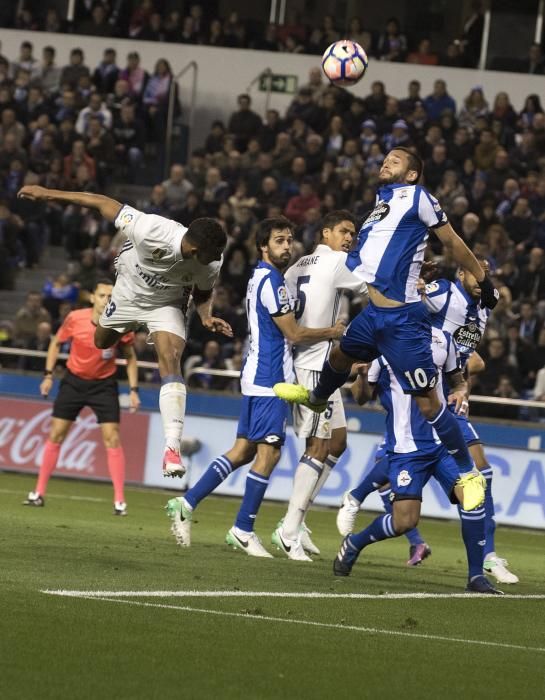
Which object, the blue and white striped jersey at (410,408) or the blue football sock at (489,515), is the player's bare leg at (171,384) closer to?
the blue and white striped jersey at (410,408)

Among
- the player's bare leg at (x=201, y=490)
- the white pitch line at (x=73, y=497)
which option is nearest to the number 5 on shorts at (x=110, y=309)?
the player's bare leg at (x=201, y=490)

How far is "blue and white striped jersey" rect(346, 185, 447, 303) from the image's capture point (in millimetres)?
9320

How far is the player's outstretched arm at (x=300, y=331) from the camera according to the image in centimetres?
1120

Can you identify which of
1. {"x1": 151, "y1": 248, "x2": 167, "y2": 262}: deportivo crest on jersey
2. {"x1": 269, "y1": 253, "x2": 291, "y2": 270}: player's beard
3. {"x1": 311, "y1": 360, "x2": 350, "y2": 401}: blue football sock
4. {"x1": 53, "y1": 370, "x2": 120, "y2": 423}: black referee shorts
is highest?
{"x1": 151, "y1": 248, "x2": 167, "y2": 262}: deportivo crest on jersey

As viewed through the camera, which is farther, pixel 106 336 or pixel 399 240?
pixel 106 336

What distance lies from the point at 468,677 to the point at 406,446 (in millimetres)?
3585

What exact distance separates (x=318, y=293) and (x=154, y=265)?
1.86 metres

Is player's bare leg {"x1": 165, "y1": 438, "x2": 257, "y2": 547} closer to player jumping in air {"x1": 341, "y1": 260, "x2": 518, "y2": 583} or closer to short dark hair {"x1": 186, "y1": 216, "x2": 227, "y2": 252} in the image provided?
player jumping in air {"x1": 341, "y1": 260, "x2": 518, "y2": 583}

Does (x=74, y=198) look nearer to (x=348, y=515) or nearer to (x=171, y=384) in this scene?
(x=171, y=384)

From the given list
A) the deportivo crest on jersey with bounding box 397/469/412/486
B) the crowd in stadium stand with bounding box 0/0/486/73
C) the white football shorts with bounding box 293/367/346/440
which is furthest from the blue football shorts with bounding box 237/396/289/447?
the crowd in stadium stand with bounding box 0/0/486/73

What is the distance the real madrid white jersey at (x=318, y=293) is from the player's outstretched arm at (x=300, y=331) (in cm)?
17

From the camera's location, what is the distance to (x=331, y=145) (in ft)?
85.1

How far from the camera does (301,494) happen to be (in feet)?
37.6

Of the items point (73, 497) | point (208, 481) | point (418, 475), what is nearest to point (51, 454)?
point (73, 497)
